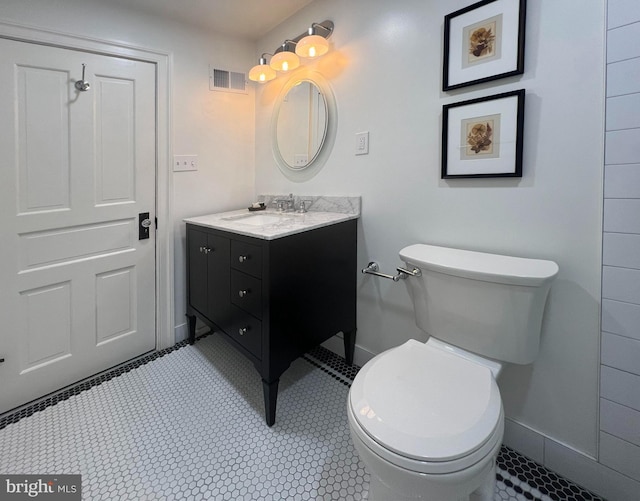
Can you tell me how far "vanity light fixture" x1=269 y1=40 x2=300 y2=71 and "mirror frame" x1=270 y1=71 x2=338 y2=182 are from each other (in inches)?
3.5

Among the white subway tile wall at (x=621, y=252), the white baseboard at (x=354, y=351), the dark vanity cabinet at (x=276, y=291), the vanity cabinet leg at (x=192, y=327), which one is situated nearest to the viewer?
the white subway tile wall at (x=621, y=252)

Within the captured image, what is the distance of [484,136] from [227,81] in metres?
1.72

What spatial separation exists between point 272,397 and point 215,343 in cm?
85

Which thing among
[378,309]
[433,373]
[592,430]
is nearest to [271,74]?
[378,309]

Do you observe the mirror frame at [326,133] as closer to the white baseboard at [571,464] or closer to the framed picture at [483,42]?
the framed picture at [483,42]

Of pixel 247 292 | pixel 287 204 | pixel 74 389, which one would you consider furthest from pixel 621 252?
pixel 74 389

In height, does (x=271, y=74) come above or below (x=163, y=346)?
above

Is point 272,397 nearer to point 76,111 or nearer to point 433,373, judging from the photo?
point 433,373

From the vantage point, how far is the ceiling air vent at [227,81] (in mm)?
2037

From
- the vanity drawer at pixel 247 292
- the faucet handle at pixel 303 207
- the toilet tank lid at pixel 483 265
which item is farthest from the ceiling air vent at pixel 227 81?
the toilet tank lid at pixel 483 265

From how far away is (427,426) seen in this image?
2.52ft

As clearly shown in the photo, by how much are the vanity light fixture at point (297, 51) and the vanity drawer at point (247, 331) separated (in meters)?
1.42

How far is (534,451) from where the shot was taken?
3.90 ft

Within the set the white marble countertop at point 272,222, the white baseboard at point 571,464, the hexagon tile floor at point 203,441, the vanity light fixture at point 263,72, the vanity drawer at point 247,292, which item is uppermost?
the vanity light fixture at point 263,72
